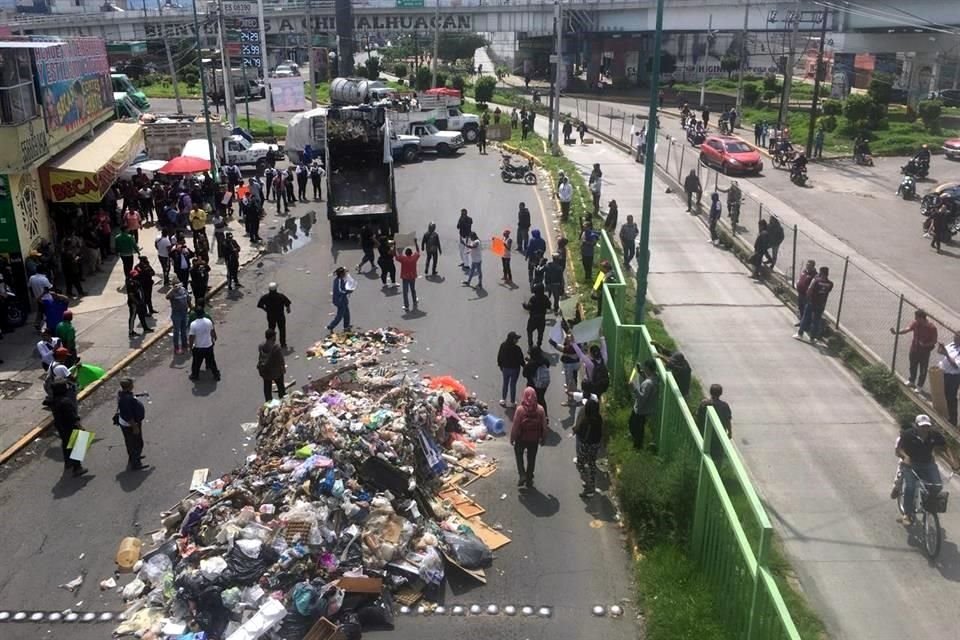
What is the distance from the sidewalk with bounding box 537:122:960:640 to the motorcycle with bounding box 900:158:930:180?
52.8 feet

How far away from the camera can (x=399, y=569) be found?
376 inches

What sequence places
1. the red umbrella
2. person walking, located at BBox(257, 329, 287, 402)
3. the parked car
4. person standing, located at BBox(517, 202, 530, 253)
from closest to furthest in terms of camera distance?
person walking, located at BBox(257, 329, 287, 402) < person standing, located at BBox(517, 202, 530, 253) < the red umbrella < the parked car

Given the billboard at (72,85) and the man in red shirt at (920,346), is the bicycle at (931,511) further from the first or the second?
the billboard at (72,85)

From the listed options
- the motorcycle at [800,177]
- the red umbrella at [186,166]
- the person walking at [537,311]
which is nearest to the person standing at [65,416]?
the person walking at [537,311]

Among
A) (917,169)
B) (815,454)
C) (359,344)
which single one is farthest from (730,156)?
(815,454)

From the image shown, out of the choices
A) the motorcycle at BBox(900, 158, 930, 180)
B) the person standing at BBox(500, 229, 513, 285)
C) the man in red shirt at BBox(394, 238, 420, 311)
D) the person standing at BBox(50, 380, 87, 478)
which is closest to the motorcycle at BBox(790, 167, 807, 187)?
the motorcycle at BBox(900, 158, 930, 180)

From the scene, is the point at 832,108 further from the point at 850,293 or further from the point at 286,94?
the point at 850,293

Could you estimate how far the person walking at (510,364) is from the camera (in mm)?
13766

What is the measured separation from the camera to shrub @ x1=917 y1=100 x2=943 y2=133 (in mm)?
45969

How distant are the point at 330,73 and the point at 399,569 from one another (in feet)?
276

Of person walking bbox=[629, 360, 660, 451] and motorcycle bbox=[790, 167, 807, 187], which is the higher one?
person walking bbox=[629, 360, 660, 451]

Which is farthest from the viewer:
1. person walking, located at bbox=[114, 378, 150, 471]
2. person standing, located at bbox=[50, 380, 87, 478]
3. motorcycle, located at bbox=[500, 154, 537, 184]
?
motorcycle, located at bbox=[500, 154, 537, 184]

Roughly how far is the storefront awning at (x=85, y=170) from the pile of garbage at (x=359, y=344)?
7893mm

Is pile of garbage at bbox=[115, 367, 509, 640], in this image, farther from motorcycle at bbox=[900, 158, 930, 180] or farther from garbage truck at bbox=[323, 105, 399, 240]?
motorcycle at bbox=[900, 158, 930, 180]
